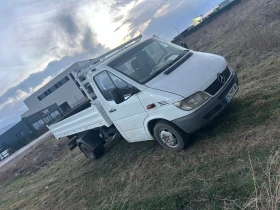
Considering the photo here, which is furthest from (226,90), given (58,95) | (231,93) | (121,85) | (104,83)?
(58,95)

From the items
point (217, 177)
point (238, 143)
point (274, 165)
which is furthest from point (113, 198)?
point (274, 165)

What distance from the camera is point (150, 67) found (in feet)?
17.6

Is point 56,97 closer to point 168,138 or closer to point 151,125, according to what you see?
point 151,125

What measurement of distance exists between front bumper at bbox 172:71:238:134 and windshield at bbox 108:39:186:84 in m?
1.14

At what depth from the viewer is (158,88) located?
474 centimetres

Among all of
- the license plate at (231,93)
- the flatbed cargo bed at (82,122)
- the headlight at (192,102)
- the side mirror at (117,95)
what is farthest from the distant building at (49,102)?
the headlight at (192,102)

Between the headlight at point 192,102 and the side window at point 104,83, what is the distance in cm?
171

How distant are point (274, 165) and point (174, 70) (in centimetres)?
251

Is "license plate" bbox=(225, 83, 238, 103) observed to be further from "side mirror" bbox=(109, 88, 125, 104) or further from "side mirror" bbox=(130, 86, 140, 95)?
"side mirror" bbox=(109, 88, 125, 104)

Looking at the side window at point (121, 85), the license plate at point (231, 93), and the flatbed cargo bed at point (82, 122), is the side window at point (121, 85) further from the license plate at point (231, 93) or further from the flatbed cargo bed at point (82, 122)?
the license plate at point (231, 93)

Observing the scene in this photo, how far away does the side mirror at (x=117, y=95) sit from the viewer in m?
5.09

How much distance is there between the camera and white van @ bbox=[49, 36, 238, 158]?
457cm

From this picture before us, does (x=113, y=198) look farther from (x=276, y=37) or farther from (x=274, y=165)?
(x=276, y=37)

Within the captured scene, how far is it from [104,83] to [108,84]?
0.14 m
